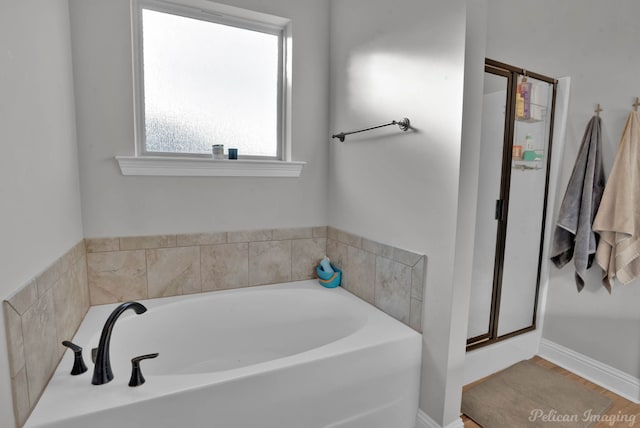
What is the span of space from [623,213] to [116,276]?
9.58 feet

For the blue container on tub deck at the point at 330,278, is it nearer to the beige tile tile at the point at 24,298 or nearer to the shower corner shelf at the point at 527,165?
the shower corner shelf at the point at 527,165

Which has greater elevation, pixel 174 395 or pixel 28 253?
pixel 28 253

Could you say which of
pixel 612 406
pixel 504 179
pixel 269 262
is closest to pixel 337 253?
pixel 269 262

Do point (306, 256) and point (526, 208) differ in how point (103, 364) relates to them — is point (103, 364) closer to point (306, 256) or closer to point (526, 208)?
point (306, 256)

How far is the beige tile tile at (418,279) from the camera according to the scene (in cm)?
166

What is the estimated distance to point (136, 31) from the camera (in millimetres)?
1968

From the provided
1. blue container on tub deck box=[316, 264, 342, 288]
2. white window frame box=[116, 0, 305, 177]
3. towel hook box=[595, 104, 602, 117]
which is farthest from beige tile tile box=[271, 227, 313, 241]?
towel hook box=[595, 104, 602, 117]

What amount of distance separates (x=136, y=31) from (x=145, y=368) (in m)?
1.89

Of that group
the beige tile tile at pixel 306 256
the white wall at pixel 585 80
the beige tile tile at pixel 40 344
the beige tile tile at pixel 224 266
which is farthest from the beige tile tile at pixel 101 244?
the white wall at pixel 585 80

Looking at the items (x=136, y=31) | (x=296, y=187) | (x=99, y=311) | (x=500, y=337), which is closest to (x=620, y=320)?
(x=500, y=337)

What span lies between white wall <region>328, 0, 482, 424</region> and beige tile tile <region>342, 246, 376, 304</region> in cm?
15

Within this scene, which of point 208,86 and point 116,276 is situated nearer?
point 116,276

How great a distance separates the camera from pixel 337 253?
7.93ft

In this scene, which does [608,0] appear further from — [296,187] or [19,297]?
[19,297]
